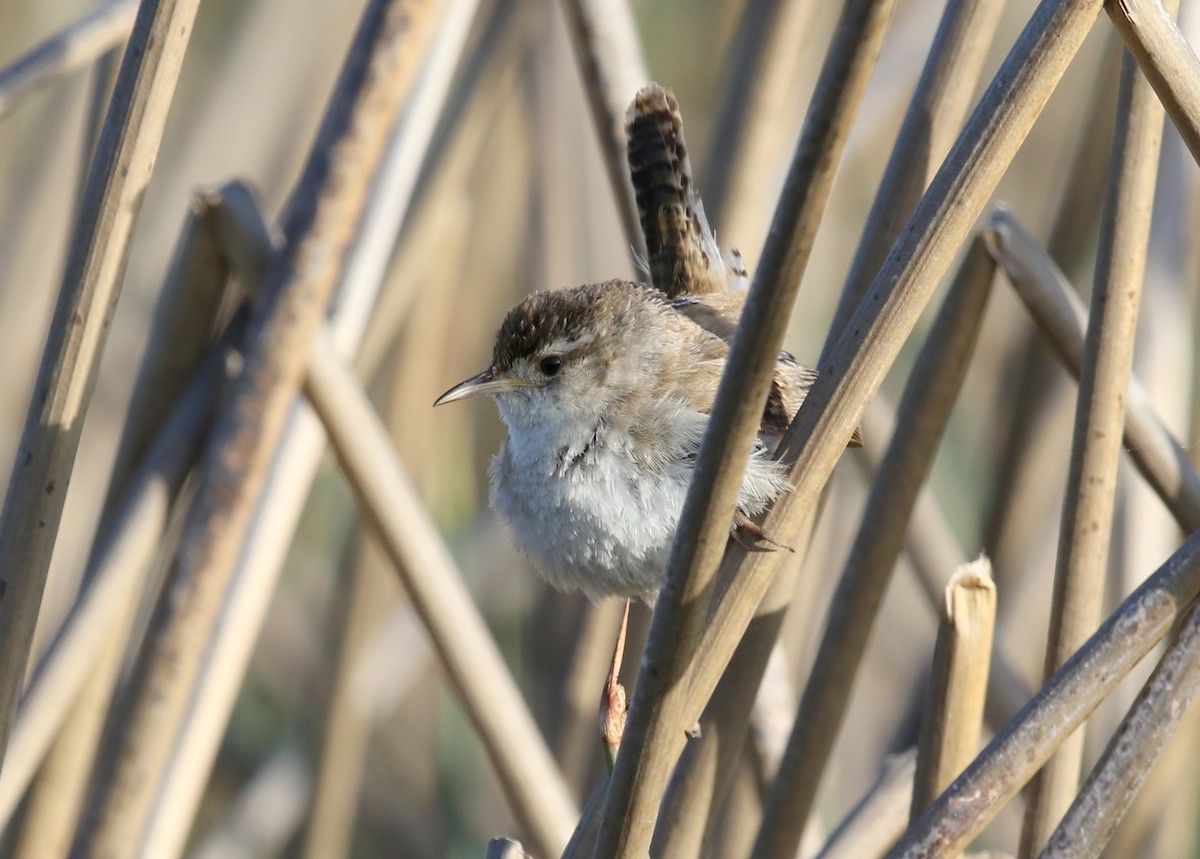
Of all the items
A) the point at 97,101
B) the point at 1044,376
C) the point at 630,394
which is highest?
the point at 97,101

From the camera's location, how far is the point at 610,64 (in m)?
2.16

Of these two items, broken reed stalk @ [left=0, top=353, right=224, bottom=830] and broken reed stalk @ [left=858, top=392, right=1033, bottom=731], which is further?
broken reed stalk @ [left=858, top=392, right=1033, bottom=731]

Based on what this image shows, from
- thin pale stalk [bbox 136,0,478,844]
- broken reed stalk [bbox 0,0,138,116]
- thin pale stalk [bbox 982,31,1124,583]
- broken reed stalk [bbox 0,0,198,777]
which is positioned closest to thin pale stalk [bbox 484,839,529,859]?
broken reed stalk [bbox 0,0,198,777]

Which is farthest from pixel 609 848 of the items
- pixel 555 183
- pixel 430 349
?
pixel 555 183

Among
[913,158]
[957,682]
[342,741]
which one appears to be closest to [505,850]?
[957,682]

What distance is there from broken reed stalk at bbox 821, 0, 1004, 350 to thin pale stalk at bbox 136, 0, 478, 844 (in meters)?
0.95

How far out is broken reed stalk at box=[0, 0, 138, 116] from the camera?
1.68 m

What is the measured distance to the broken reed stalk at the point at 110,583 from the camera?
1.73 m

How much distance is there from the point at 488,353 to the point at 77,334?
209 centimetres

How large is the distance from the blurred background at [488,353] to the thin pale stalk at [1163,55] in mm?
903

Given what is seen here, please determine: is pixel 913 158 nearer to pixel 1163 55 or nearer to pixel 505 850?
pixel 1163 55

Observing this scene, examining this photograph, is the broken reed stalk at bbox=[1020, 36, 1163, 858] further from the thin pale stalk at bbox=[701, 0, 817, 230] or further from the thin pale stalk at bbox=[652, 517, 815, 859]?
the thin pale stalk at bbox=[701, 0, 817, 230]

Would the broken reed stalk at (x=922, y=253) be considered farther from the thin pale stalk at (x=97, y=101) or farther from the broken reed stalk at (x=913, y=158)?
the thin pale stalk at (x=97, y=101)

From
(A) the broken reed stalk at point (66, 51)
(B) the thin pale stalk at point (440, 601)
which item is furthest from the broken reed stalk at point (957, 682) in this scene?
(A) the broken reed stalk at point (66, 51)
